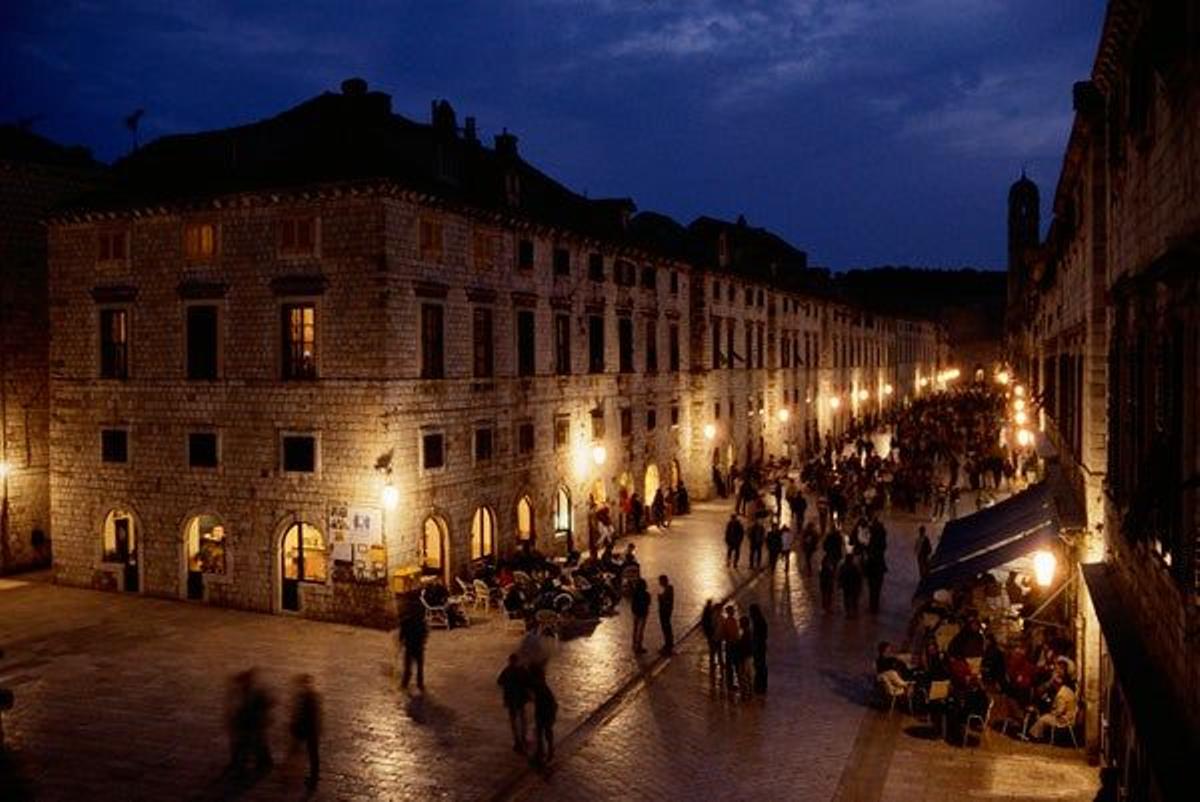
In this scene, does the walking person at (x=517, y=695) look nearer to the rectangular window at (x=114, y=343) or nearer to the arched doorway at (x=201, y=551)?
the arched doorway at (x=201, y=551)

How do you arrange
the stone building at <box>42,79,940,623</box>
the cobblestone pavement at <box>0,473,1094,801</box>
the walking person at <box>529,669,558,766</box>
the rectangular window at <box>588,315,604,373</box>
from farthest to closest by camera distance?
the rectangular window at <box>588,315,604,373</box>, the stone building at <box>42,79,940,623</box>, the walking person at <box>529,669,558,766</box>, the cobblestone pavement at <box>0,473,1094,801</box>

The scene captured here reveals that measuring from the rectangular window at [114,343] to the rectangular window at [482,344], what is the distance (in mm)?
8695

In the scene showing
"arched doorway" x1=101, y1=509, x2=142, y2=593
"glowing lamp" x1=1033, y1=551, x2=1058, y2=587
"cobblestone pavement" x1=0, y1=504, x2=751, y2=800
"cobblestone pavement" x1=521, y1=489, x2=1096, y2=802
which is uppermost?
"glowing lamp" x1=1033, y1=551, x2=1058, y2=587

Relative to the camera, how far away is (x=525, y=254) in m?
28.5

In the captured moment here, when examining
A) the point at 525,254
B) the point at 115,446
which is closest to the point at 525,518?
the point at 525,254

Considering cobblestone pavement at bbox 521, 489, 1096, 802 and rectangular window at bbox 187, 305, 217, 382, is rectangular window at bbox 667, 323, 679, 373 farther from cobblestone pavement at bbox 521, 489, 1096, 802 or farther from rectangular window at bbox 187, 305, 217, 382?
cobblestone pavement at bbox 521, 489, 1096, 802

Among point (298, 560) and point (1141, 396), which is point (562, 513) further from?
point (1141, 396)

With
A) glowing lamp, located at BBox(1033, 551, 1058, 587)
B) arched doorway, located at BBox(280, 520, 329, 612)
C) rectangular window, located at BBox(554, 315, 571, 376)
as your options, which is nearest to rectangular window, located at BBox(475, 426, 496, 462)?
rectangular window, located at BBox(554, 315, 571, 376)

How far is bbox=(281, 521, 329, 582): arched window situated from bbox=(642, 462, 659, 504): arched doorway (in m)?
15.8

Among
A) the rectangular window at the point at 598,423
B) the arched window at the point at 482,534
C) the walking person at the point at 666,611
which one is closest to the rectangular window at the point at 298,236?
the arched window at the point at 482,534

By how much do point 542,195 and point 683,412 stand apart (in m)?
12.2

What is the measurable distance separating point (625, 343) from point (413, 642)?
19030mm

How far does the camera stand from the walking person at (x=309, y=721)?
1405cm

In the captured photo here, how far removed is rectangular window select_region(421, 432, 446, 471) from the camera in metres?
24.0
